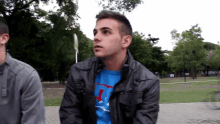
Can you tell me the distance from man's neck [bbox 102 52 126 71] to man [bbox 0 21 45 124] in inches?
23.3

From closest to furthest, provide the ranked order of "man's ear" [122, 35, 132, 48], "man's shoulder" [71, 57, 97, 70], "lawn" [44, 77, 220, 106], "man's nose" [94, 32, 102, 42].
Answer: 1. "man's nose" [94, 32, 102, 42]
2. "man's ear" [122, 35, 132, 48]
3. "man's shoulder" [71, 57, 97, 70]
4. "lawn" [44, 77, 220, 106]

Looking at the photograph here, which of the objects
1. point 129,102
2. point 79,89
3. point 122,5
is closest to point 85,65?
point 79,89

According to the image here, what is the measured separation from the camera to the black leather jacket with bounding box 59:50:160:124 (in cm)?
185

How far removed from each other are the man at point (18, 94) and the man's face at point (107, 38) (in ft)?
2.01

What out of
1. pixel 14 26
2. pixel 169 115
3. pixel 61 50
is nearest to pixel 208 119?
pixel 169 115

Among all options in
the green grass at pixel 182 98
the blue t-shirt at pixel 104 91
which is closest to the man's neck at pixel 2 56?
the blue t-shirt at pixel 104 91

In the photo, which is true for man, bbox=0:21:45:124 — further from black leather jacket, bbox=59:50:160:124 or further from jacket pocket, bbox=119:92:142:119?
jacket pocket, bbox=119:92:142:119

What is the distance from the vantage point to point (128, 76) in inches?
75.1

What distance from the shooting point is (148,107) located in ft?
6.10

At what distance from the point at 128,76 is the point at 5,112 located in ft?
3.29

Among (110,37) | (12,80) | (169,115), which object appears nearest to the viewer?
(110,37)

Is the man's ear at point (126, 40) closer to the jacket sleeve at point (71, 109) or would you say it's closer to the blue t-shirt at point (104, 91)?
the blue t-shirt at point (104, 91)

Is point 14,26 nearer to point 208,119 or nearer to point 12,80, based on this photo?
point 208,119

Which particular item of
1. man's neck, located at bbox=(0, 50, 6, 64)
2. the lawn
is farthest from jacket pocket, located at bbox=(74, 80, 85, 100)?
the lawn
